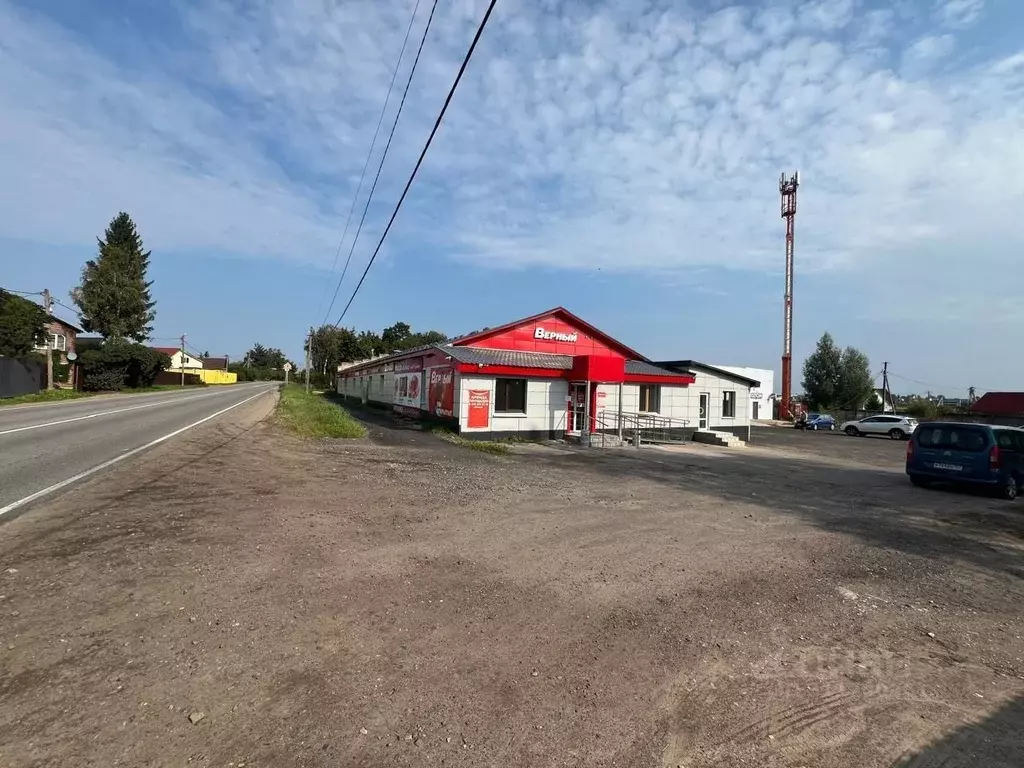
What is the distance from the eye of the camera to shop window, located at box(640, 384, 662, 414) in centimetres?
2536

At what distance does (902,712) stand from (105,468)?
11532 mm

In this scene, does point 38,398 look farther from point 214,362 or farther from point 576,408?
point 214,362

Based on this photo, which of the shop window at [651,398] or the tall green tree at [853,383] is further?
the tall green tree at [853,383]

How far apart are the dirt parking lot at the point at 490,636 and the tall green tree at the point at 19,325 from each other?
33.6m

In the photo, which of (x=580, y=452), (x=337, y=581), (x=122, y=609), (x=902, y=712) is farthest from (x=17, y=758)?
(x=580, y=452)

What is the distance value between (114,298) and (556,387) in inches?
2022

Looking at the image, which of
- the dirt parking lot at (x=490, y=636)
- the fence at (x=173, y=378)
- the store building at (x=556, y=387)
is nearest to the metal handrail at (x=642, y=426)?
the store building at (x=556, y=387)

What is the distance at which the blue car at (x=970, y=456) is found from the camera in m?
11.7

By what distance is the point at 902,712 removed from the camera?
329 cm

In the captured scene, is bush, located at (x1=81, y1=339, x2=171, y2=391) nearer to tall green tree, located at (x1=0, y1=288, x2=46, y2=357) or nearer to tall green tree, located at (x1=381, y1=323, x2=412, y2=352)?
tall green tree, located at (x1=0, y1=288, x2=46, y2=357)

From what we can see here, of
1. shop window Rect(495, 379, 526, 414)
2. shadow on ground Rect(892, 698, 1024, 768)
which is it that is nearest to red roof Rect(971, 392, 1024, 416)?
shop window Rect(495, 379, 526, 414)

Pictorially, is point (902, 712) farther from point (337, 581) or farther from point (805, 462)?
point (805, 462)

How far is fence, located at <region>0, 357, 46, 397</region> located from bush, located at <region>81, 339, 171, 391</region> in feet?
18.0

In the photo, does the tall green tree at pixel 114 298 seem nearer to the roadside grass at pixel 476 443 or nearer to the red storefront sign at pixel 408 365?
the red storefront sign at pixel 408 365
